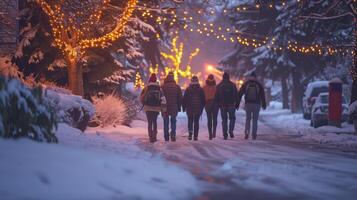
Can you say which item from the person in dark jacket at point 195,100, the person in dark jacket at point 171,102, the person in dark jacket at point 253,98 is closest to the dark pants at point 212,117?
the person in dark jacket at point 195,100

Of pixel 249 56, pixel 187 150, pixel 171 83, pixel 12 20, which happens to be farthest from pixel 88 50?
pixel 249 56

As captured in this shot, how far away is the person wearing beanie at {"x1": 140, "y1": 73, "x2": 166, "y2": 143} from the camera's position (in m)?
15.0

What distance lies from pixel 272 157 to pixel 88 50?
12.6m

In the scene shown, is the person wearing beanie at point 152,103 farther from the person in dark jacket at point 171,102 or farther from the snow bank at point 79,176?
Answer: the snow bank at point 79,176

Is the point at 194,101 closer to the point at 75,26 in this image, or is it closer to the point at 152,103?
the point at 152,103

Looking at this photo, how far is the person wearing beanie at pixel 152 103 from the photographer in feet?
49.1

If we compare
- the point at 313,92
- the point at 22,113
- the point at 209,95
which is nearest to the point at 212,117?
the point at 209,95

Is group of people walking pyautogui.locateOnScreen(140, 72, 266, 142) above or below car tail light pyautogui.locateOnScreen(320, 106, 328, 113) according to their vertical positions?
above

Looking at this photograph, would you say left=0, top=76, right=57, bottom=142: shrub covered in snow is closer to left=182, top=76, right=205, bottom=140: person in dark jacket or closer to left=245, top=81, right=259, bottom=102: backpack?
left=182, top=76, right=205, bottom=140: person in dark jacket

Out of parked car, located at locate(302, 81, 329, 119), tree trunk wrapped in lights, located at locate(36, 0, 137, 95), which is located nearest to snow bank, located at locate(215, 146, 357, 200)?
tree trunk wrapped in lights, located at locate(36, 0, 137, 95)

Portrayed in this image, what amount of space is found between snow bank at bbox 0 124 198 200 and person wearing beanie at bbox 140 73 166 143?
5852 mm

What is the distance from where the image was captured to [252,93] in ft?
52.2

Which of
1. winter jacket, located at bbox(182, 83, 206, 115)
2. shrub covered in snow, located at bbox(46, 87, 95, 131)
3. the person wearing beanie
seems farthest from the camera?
winter jacket, located at bbox(182, 83, 206, 115)

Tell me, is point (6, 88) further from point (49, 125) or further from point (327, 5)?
point (327, 5)
